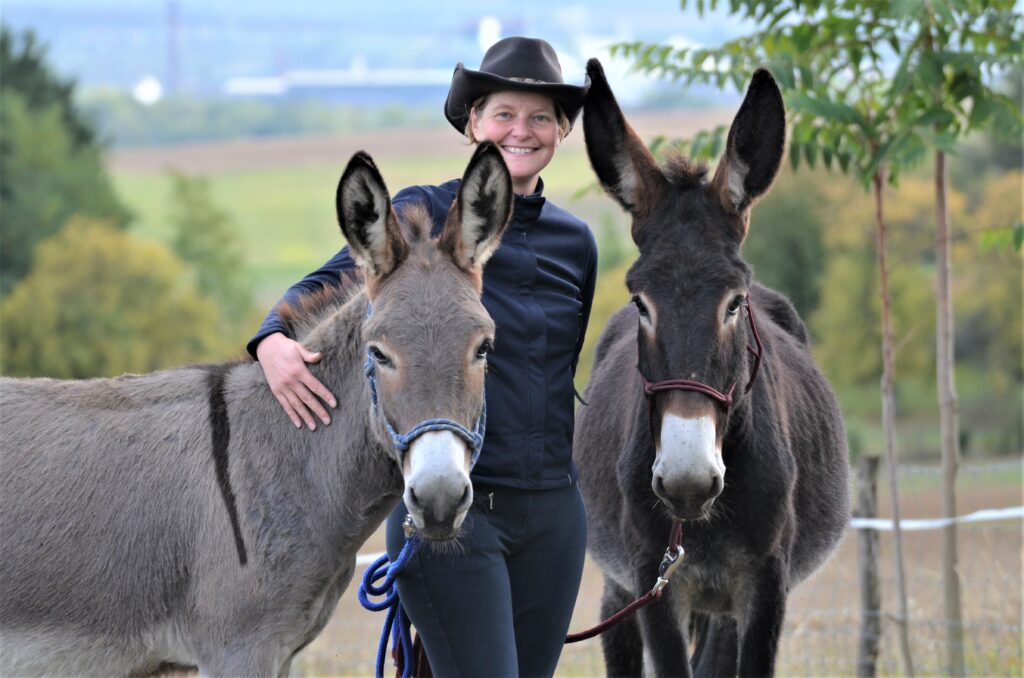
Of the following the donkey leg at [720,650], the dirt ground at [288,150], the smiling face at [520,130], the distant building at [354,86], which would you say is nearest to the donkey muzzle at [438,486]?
the smiling face at [520,130]

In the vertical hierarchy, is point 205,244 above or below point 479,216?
above

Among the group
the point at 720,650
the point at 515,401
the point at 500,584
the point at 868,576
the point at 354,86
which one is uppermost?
the point at 354,86

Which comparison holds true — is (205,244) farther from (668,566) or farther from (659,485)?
(659,485)

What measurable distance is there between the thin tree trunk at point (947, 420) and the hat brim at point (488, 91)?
9.76 feet

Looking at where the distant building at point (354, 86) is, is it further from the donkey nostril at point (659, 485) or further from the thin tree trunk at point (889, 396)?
the donkey nostril at point (659, 485)

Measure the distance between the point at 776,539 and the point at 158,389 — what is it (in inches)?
83.6

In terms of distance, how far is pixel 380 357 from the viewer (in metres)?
2.97

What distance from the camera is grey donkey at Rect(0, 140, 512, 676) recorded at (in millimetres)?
3025

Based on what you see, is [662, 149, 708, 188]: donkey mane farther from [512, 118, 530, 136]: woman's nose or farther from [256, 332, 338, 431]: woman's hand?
[256, 332, 338, 431]: woman's hand

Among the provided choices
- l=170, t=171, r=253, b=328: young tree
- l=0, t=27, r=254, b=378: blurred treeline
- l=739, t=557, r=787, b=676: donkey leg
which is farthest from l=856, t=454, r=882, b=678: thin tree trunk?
l=170, t=171, r=253, b=328: young tree

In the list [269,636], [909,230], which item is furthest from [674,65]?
[909,230]

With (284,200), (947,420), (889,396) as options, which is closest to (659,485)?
(889,396)

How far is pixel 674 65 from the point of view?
5.62 m

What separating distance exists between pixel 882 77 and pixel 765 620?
3125 millimetres
